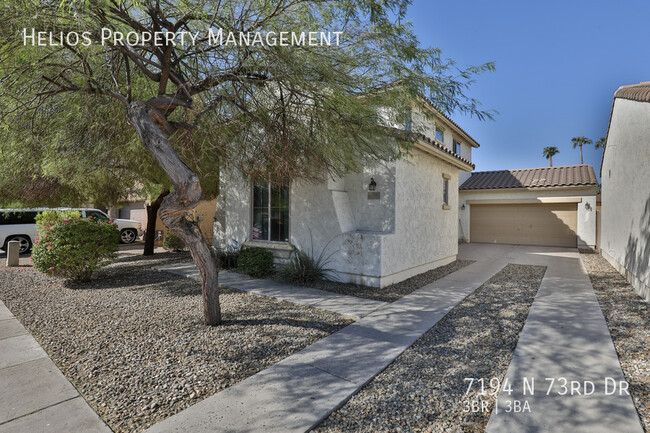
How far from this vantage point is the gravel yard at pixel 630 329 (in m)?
3.15

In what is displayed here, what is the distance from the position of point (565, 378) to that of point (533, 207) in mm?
15797

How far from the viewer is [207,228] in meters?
16.2

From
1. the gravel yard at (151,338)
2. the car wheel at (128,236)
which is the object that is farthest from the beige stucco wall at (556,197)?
the car wheel at (128,236)

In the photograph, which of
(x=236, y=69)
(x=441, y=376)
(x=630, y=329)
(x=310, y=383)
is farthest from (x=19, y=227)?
(x=630, y=329)

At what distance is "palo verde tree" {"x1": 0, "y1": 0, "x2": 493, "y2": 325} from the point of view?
15.4 ft

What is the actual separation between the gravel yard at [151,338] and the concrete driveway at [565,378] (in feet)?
7.93

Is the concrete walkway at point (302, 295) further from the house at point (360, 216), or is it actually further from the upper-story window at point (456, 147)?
the upper-story window at point (456, 147)

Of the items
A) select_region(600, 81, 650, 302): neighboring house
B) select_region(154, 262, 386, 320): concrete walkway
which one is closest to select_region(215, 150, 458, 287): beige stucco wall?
select_region(154, 262, 386, 320): concrete walkway

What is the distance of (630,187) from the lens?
27.0 ft

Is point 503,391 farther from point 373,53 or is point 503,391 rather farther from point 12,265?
point 12,265

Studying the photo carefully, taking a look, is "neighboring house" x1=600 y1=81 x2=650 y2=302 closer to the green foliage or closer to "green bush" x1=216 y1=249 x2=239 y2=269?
"green bush" x1=216 y1=249 x2=239 y2=269

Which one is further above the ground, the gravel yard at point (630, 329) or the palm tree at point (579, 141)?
the palm tree at point (579, 141)

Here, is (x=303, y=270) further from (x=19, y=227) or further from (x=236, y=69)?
(x=19, y=227)

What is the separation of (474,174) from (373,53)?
17206 mm
